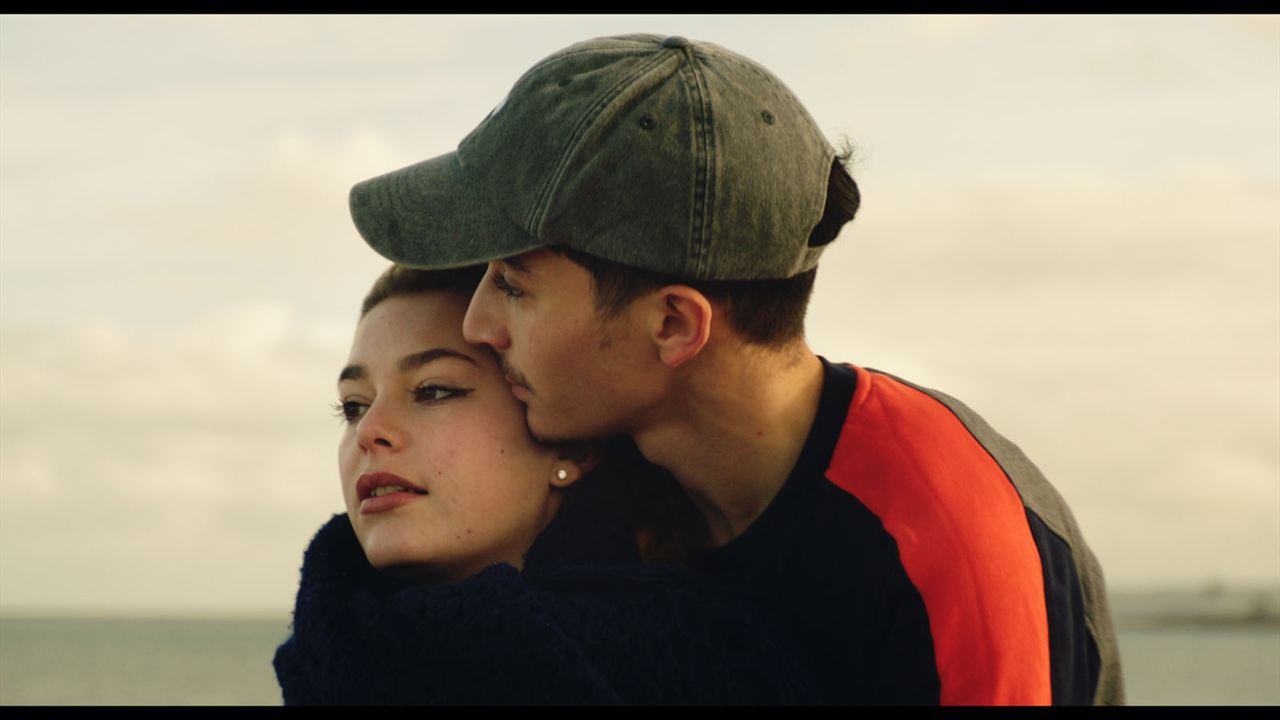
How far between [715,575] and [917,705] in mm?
547

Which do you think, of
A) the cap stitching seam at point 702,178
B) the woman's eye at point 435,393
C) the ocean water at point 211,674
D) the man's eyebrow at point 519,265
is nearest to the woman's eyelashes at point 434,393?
the woman's eye at point 435,393

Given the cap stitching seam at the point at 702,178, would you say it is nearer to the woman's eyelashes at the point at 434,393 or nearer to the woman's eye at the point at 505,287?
the woman's eye at the point at 505,287

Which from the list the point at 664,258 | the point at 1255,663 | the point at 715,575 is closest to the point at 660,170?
the point at 664,258

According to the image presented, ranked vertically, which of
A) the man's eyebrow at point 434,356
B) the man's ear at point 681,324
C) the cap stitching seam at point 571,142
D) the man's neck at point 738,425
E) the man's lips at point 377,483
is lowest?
the man's neck at point 738,425

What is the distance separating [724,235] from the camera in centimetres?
260

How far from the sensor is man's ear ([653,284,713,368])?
2.67 meters

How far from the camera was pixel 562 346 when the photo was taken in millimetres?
2713

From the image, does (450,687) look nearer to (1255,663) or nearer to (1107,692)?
(1107,692)

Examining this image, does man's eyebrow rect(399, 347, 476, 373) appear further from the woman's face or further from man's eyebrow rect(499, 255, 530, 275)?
man's eyebrow rect(499, 255, 530, 275)

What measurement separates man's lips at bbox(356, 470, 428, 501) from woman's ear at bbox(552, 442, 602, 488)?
299mm

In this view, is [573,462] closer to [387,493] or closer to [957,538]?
[387,493]

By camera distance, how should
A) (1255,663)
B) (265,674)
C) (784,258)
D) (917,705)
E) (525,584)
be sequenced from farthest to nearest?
(1255,663)
(265,674)
(784,258)
(525,584)
(917,705)

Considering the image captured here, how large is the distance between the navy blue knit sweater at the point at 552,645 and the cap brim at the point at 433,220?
0.66 meters

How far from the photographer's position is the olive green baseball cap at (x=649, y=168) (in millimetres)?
2570
